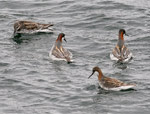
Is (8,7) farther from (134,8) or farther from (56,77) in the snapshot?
(56,77)

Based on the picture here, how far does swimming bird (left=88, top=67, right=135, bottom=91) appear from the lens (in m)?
21.4

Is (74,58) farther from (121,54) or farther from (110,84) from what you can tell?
(110,84)

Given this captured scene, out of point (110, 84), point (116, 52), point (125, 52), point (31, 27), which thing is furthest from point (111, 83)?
point (31, 27)

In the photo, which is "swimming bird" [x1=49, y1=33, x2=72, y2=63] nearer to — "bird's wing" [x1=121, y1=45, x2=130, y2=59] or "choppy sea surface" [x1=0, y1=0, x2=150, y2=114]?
"choppy sea surface" [x1=0, y1=0, x2=150, y2=114]

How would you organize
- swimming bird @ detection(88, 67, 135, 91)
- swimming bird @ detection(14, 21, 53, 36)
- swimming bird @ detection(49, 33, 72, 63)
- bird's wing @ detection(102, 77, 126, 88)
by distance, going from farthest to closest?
1. swimming bird @ detection(14, 21, 53, 36)
2. swimming bird @ detection(49, 33, 72, 63)
3. bird's wing @ detection(102, 77, 126, 88)
4. swimming bird @ detection(88, 67, 135, 91)

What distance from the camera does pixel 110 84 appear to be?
21734 mm

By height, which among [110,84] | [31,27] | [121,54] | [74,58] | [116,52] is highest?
[31,27]

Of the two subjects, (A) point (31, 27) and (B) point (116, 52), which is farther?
(A) point (31, 27)

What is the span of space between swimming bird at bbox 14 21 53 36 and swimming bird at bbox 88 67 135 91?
8.12 m

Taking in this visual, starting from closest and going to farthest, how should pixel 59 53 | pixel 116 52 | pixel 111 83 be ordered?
pixel 111 83, pixel 116 52, pixel 59 53

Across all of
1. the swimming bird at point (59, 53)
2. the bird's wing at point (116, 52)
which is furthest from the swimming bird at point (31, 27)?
the bird's wing at point (116, 52)

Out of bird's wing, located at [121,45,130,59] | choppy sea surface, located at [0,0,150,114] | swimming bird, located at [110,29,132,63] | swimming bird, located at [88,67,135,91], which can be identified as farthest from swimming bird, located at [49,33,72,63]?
swimming bird, located at [88,67,135,91]

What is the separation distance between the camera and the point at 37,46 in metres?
27.7

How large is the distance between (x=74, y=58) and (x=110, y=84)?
4.47 meters
